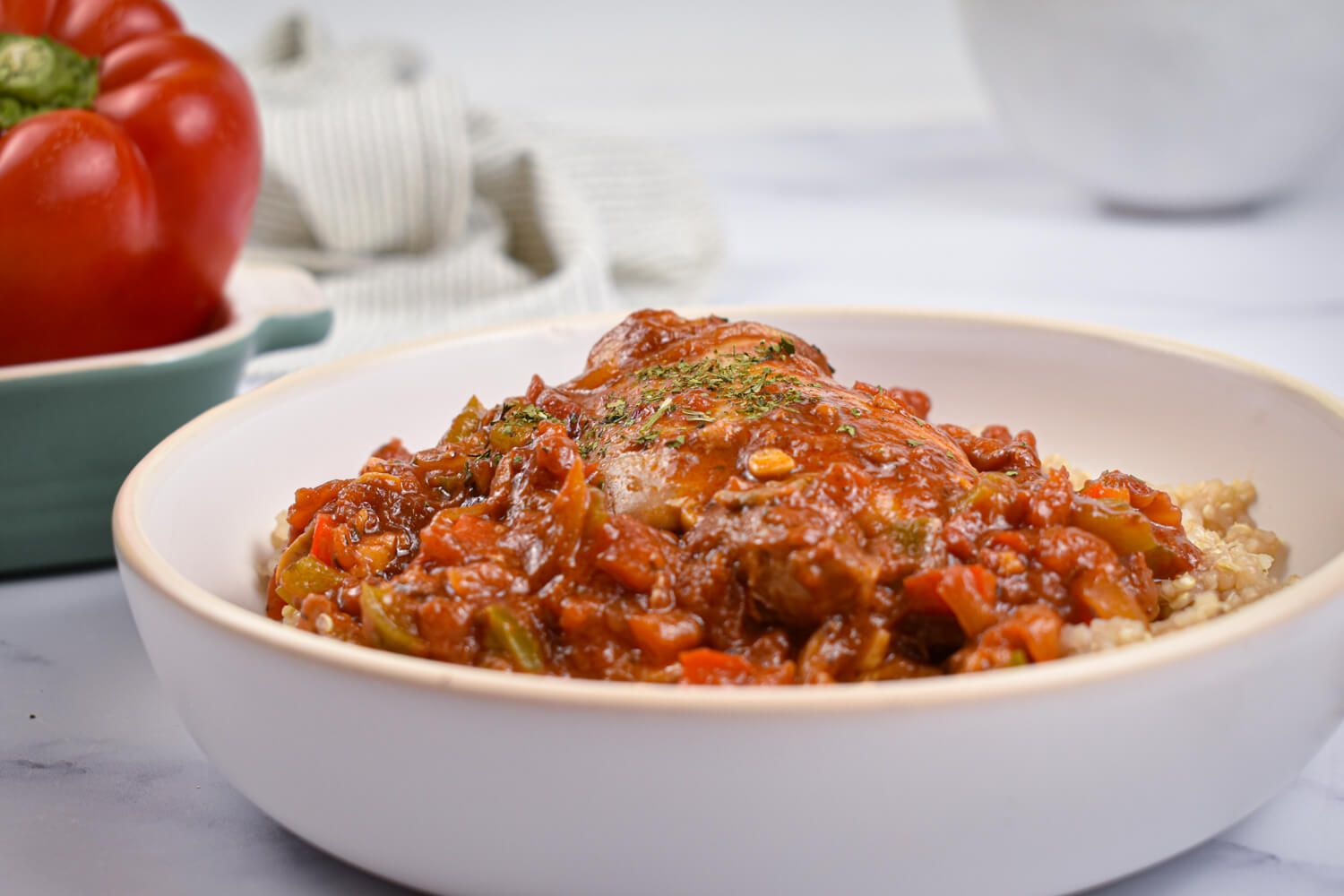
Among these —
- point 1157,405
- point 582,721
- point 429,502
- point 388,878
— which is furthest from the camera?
point 1157,405

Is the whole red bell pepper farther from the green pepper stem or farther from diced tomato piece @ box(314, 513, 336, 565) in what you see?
diced tomato piece @ box(314, 513, 336, 565)

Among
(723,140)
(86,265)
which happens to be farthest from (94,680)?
(723,140)

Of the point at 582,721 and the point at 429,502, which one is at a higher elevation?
the point at 582,721

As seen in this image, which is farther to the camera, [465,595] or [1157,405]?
[1157,405]

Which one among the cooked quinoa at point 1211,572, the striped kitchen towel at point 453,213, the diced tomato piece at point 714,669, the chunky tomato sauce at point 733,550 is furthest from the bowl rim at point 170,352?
the cooked quinoa at point 1211,572

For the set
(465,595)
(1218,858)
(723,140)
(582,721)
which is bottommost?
(723,140)

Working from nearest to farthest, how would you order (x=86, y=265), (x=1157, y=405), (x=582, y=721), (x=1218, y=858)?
(x=582, y=721) < (x=1218, y=858) < (x=1157, y=405) < (x=86, y=265)

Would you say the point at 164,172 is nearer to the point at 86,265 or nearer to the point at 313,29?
the point at 86,265

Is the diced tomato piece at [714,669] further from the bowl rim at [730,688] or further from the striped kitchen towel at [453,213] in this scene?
the striped kitchen towel at [453,213]
